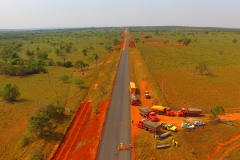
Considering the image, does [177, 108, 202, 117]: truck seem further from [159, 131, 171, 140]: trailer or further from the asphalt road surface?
the asphalt road surface

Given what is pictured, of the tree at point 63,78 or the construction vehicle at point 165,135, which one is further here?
the tree at point 63,78

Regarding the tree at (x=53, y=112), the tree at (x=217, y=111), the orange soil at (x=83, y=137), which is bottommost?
Answer: the orange soil at (x=83, y=137)

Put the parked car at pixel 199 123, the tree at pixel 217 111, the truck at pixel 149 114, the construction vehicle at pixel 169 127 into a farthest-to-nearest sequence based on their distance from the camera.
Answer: the truck at pixel 149 114 < the tree at pixel 217 111 < the parked car at pixel 199 123 < the construction vehicle at pixel 169 127

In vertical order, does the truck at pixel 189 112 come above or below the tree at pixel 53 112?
above

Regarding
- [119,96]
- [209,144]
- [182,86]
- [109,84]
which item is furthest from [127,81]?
[209,144]

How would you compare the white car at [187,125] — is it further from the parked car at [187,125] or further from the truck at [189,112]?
the truck at [189,112]

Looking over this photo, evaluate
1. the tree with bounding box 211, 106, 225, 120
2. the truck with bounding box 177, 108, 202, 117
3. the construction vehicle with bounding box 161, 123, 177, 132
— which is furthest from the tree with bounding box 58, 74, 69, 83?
the tree with bounding box 211, 106, 225, 120

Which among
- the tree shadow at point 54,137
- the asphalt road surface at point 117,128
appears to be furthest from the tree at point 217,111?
the tree shadow at point 54,137

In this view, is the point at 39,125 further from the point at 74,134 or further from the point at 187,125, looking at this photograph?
the point at 187,125

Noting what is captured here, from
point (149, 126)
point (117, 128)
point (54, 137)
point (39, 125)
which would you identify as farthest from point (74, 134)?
point (149, 126)
